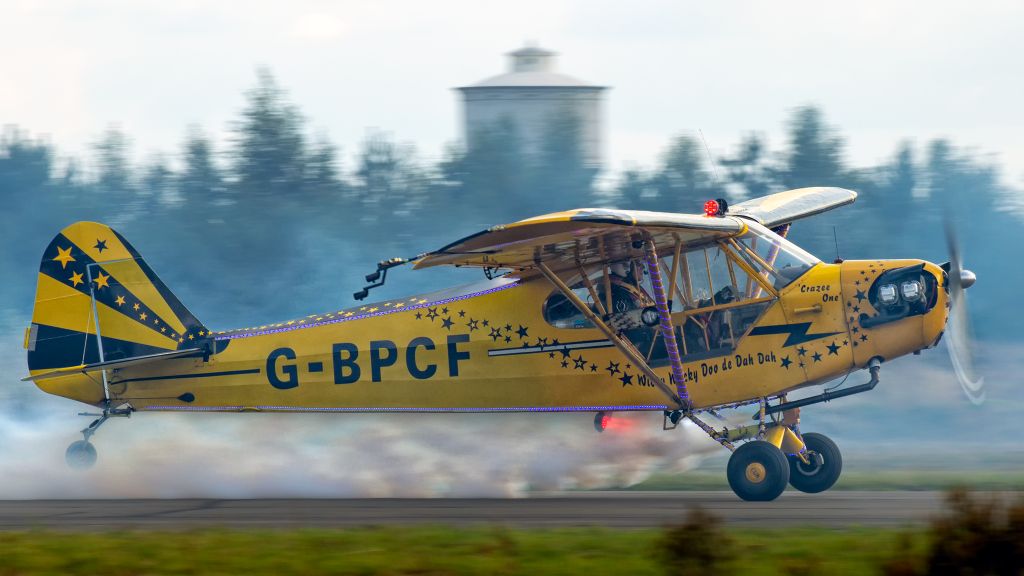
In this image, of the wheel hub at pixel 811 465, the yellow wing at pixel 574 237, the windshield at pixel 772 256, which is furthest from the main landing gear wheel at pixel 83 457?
the wheel hub at pixel 811 465

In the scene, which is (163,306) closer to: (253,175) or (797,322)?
(797,322)

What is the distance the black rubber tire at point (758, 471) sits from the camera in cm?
1397

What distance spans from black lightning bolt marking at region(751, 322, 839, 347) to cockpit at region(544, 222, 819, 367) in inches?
8.5

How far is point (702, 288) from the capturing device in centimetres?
1479

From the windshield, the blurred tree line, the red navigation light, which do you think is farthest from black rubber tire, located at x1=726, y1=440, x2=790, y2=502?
the blurred tree line

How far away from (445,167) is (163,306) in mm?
24951

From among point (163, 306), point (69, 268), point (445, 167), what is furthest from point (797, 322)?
point (445, 167)

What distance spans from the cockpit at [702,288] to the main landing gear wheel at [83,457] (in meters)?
6.39

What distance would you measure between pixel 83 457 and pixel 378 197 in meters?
23.7

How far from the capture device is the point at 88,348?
54.9 feet

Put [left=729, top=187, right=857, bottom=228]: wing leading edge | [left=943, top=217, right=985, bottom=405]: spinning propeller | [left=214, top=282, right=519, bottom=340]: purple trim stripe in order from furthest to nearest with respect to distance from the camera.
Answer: [left=729, top=187, right=857, bottom=228]: wing leading edge
[left=214, top=282, right=519, bottom=340]: purple trim stripe
[left=943, top=217, right=985, bottom=405]: spinning propeller

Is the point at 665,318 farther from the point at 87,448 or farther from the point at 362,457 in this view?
the point at 87,448

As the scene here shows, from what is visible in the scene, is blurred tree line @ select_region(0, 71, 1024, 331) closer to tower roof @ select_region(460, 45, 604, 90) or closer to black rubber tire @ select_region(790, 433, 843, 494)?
tower roof @ select_region(460, 45, 604, 90)

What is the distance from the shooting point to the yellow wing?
42.9 ft
